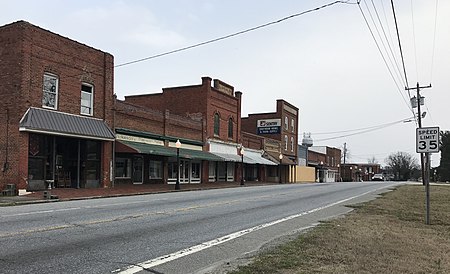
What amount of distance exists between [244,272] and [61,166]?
2203 cm

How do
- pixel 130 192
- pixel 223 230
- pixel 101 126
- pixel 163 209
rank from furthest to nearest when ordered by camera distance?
pixel 101 126 < pixel 130 192 < pixel 163 209 < pixel 223 230

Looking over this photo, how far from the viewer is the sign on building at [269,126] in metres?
63.0

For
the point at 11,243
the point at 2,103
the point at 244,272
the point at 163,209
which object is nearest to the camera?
the point at 244,272

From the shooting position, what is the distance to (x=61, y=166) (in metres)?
26.3

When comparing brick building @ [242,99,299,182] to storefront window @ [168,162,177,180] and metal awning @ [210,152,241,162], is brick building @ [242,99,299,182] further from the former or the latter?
storefront window @ [168,162,177,180]

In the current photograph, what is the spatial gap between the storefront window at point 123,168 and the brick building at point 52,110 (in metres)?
2.33

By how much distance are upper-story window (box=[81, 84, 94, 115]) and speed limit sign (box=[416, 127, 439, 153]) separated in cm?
1949

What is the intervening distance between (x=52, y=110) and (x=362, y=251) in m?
20.3

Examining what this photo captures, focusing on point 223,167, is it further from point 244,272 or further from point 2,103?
point 244,272

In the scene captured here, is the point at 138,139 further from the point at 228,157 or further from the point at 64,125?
the point at 228,157

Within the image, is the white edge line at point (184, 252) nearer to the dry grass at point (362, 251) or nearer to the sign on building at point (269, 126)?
the dry grass at point (362, 251)

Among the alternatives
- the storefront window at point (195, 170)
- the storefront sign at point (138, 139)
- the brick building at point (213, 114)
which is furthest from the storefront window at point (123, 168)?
the storefront window at point (195, 170)

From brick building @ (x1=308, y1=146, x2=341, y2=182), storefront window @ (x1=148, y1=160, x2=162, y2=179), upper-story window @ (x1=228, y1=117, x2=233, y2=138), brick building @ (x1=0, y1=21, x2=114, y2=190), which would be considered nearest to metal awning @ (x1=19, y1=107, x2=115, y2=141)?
brick building @ (x1=0, y1=21, x2=114, y2=190)

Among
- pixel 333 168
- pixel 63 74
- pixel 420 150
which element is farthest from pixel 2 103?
pixel 333 168
